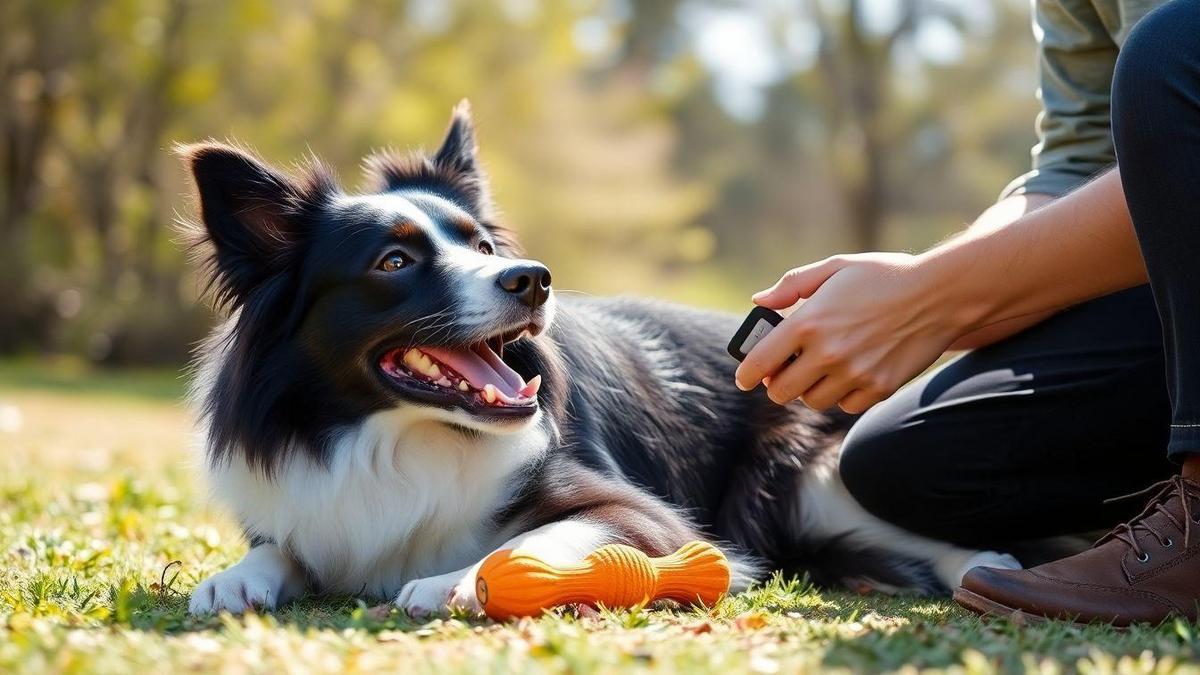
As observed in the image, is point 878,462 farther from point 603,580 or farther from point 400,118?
point 400,118

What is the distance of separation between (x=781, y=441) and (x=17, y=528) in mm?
2607

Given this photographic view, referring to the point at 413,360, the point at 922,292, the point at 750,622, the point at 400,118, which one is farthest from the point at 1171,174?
the point at 400,118

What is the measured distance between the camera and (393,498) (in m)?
3.21

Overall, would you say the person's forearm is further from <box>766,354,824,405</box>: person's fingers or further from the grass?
the grass

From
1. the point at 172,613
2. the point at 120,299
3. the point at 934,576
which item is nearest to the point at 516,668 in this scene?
the point at 172,613

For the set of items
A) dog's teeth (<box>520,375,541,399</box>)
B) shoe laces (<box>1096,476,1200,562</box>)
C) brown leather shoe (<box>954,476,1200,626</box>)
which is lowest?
brown leather shoe (<box>954,476,1200,626</box>)

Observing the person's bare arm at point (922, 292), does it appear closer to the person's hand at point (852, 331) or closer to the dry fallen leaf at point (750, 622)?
the person's hand at point (852, 331)

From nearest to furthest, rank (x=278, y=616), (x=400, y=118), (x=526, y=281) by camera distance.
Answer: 1. (x=278, y=616)
2. (x=526, y=281)
3. (x=400, y=118)

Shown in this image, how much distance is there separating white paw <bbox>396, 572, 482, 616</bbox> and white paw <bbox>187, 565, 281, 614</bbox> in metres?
0.40

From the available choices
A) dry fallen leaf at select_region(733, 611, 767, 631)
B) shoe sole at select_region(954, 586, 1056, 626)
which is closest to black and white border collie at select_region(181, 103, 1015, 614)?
dry fallen leaf at select_region(733, 611, 767, 631)

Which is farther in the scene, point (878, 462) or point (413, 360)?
point (878, 462)

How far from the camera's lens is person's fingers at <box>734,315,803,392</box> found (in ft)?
9.15

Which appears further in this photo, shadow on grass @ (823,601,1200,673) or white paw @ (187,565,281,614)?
white paw @ (187,565,281,614)

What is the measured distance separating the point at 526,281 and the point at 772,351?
0.67 m
